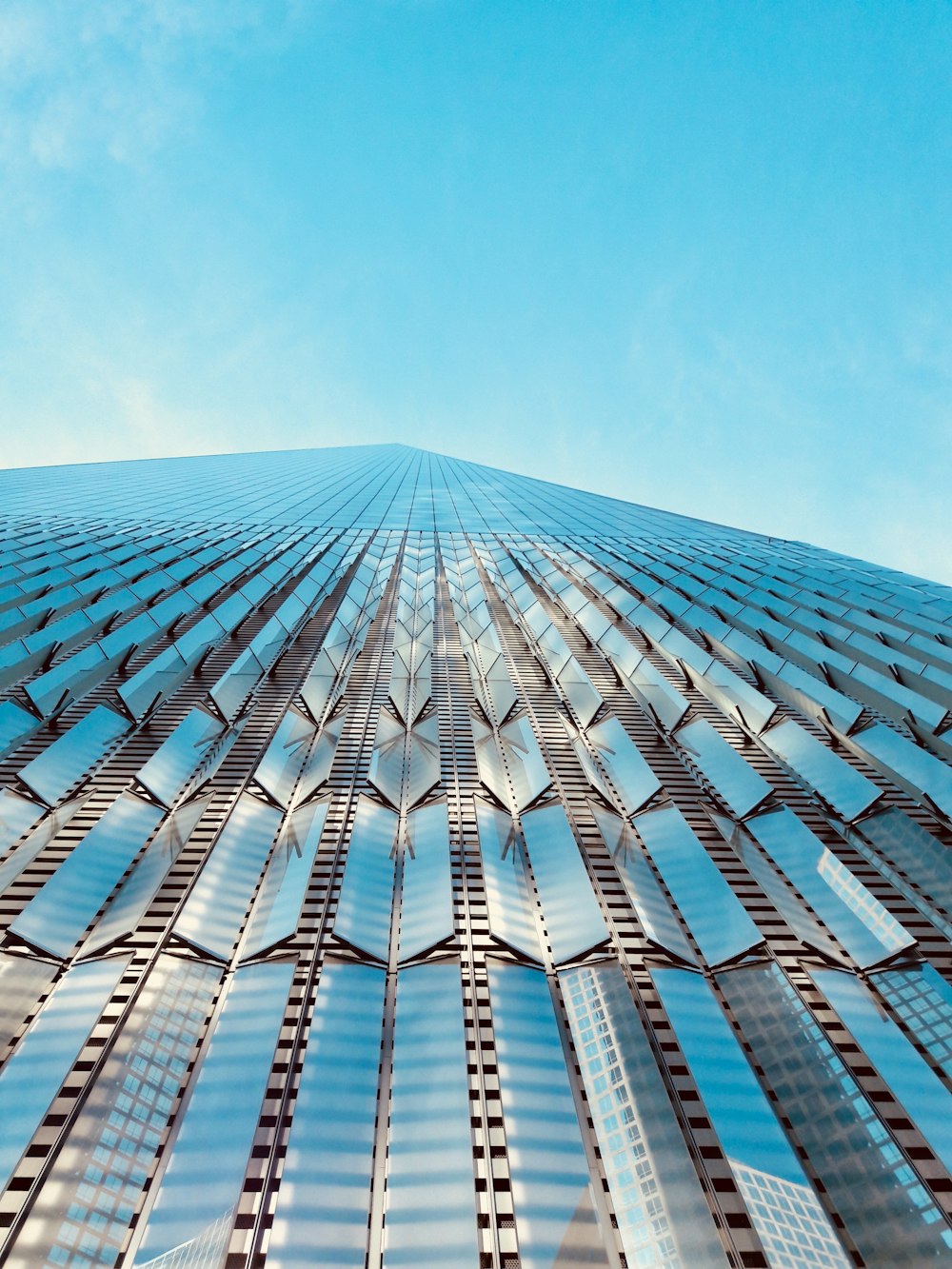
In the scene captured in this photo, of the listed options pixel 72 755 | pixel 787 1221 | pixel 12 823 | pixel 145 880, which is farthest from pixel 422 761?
pixel 787 1221

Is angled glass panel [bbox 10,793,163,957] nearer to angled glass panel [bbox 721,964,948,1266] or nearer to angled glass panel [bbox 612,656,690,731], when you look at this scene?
angled glass panel [bbox 721,964,948,1266]

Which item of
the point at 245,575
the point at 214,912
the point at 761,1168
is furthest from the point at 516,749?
the point at 245,575

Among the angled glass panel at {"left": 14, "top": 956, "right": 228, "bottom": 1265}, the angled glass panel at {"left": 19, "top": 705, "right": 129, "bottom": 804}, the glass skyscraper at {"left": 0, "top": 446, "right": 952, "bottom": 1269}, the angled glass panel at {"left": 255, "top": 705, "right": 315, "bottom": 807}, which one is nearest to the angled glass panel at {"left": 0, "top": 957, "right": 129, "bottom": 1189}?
the glass skyscraper at {"left": 0, "top": 446, "right": 952, "bottom": 1269}

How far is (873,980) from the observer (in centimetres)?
477

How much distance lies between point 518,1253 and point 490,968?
1.73 metres

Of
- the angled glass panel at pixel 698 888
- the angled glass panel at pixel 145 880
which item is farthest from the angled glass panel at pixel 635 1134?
the angled glass panel at pixel 145 880

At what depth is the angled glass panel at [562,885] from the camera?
5047mm

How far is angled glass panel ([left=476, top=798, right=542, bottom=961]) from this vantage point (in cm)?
505

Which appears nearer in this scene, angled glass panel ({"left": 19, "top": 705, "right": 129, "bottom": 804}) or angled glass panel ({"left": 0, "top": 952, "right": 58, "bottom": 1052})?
angled glass panel ({"left": 0, "top": 952, "right": 58, "bottom": 1052})

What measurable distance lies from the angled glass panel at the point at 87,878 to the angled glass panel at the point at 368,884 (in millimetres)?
1976

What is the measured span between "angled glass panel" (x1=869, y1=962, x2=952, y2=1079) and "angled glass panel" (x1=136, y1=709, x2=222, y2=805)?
661 centimetres

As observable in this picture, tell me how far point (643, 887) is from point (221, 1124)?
3.67 m

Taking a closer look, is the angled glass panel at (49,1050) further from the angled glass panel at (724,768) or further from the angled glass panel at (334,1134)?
the angled glass panel at (724,768)

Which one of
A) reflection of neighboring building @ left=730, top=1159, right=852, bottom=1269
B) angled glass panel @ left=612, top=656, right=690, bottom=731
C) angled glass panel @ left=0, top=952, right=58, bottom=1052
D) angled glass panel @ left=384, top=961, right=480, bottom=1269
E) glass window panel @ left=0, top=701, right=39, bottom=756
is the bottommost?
reflection of neighboring building @ left=730, top=1159, right=852, bottom=1269
